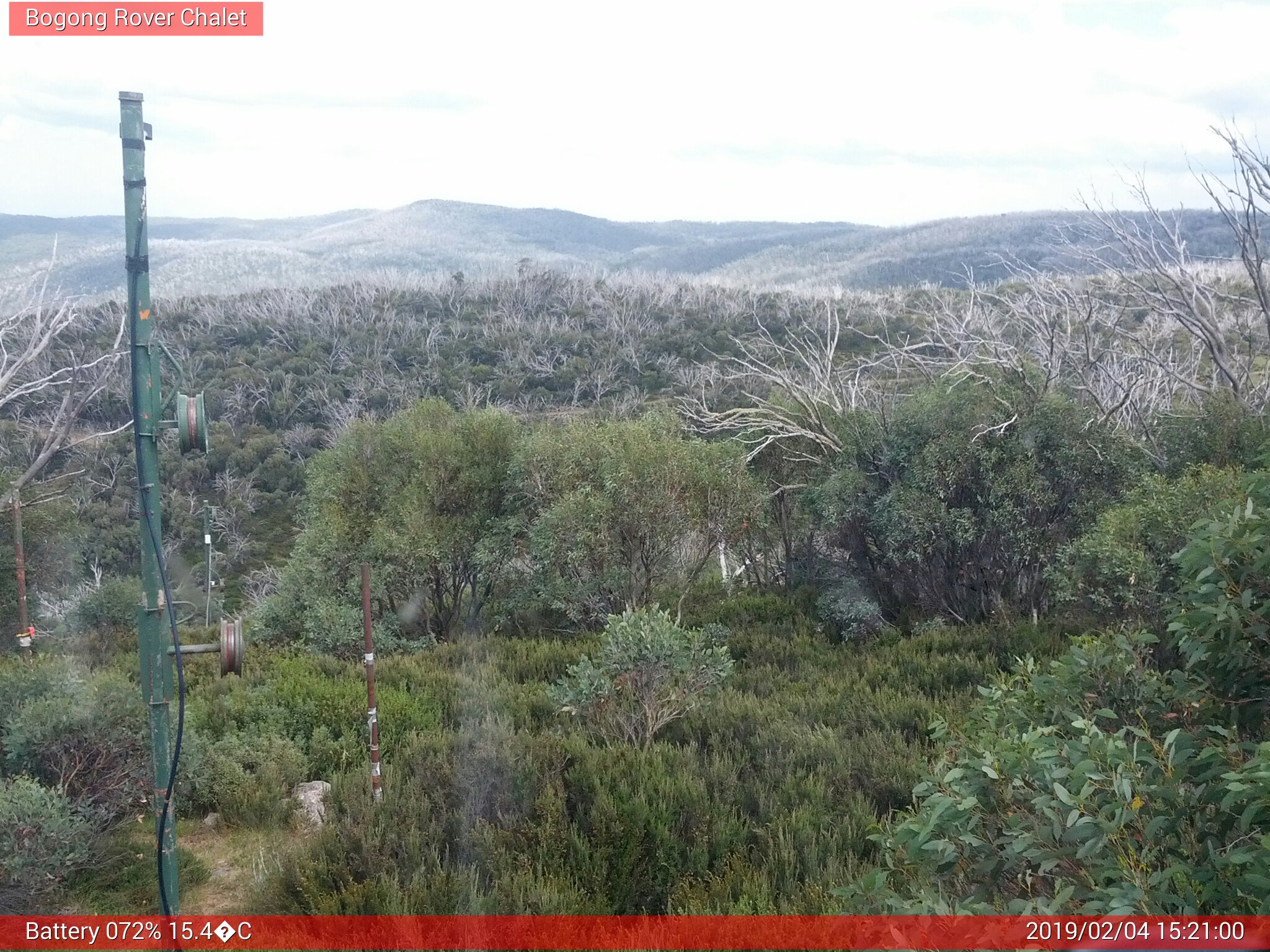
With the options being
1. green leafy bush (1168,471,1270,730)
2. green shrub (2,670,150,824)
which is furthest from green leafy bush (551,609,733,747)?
green leafy bush (1168,471,1270,730)

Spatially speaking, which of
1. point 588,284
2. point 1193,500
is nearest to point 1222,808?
point 1193,500

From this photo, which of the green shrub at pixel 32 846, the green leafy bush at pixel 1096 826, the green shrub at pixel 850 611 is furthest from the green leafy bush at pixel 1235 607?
the green shrub at pixel 850 611

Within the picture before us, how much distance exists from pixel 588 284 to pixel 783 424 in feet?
120

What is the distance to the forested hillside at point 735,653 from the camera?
2965mm

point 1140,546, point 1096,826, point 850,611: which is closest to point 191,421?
point 1096,826

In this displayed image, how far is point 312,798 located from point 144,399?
450cm

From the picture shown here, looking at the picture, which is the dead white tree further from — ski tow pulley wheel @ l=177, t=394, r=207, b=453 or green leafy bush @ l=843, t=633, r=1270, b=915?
green leafy bush @ l=843, t=633, r=1270, b=915

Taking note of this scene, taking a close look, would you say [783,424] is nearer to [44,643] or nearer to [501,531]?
[501,531]

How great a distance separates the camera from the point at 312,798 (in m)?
7.53

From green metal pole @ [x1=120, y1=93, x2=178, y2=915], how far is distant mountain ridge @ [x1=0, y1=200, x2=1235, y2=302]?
719 centimetres

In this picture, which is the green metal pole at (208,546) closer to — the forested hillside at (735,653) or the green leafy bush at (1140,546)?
the forested hillside at (735,653)

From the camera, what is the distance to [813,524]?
47.0ft

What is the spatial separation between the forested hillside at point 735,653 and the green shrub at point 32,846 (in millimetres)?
24

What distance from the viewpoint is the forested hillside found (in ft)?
9.73
